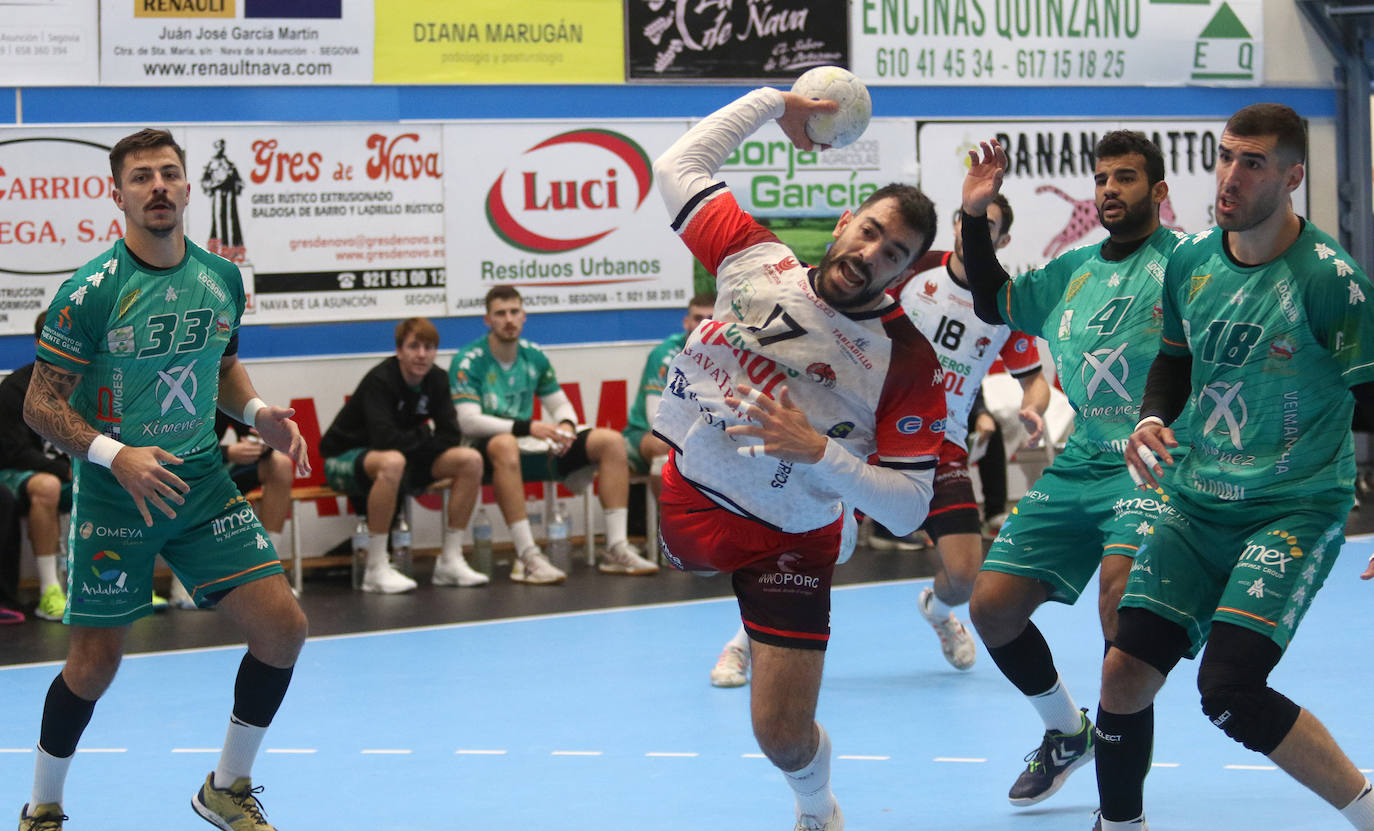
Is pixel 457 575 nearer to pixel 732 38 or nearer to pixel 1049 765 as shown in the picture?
pixel 732 38

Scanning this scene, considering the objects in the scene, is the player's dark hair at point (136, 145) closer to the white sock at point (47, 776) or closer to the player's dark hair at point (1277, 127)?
the white sock at point (47, 776)

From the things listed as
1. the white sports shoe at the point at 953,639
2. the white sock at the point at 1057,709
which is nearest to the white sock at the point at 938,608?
the white sports shoe at the point at 953,639

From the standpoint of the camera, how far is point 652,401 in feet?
32.0

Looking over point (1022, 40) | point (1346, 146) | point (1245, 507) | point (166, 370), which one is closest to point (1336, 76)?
point (1346, 146)

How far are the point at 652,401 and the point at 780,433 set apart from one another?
607cm

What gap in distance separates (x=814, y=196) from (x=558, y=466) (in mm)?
2945

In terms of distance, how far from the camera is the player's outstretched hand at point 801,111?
429 cm

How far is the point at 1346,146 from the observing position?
505 inches

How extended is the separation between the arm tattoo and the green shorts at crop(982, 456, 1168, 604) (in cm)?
269

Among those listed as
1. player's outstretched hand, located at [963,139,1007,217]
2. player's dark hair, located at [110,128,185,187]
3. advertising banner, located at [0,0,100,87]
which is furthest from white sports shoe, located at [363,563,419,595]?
player's outstretched hand, located at [963,139,1007,217]

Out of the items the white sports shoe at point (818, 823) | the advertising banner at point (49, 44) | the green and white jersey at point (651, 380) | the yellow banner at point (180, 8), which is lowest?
the white sports shoe at point (818, 823)

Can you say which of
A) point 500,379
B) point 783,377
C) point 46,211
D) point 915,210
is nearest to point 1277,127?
point 915,210

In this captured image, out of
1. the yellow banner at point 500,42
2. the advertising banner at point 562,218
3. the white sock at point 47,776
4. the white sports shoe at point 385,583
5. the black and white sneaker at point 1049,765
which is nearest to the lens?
the white sock at point 47,776

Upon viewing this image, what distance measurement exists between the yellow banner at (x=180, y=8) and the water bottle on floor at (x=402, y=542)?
11.0 feet
